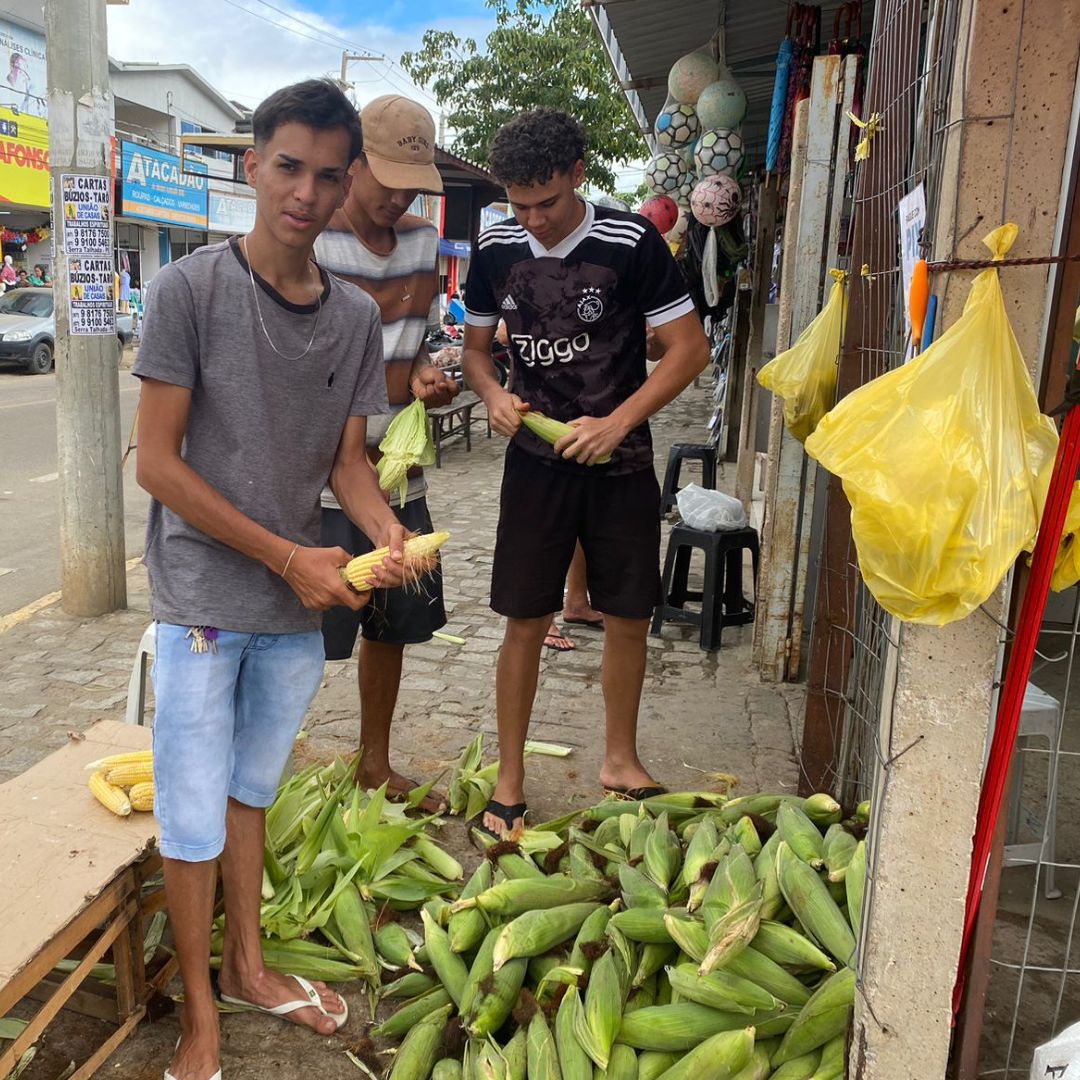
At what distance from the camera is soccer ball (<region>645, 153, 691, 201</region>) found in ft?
25.5

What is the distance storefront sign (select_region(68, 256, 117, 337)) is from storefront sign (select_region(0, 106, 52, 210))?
1911 cm

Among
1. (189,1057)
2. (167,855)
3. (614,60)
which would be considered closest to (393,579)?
(167,855)

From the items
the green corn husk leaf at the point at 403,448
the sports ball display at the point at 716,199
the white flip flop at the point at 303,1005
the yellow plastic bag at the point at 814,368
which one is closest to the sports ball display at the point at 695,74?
the sports ball display at the point at 716,199

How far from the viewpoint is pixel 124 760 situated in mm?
2785

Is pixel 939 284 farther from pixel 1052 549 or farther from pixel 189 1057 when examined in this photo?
pixel 189 1057

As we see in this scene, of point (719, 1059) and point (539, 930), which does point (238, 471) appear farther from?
point (719, 1059)

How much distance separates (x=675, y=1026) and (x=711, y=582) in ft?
11.0

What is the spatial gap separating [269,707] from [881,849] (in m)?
1.44

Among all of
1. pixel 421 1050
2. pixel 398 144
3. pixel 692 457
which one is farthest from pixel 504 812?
pixel 692 457

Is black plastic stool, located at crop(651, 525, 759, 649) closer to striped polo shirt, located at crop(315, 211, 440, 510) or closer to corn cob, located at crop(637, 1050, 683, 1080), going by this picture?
striped polo shirt, located at crop(315, 211, 440, 510)

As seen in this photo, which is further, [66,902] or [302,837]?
[302,837]

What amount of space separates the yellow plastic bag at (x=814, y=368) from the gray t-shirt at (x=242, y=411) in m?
1.77

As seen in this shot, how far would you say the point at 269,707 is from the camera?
2494 millimetres

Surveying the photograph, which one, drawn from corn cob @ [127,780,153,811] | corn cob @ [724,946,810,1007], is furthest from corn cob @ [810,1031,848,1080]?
corn cob @ [127,780,153,811]
